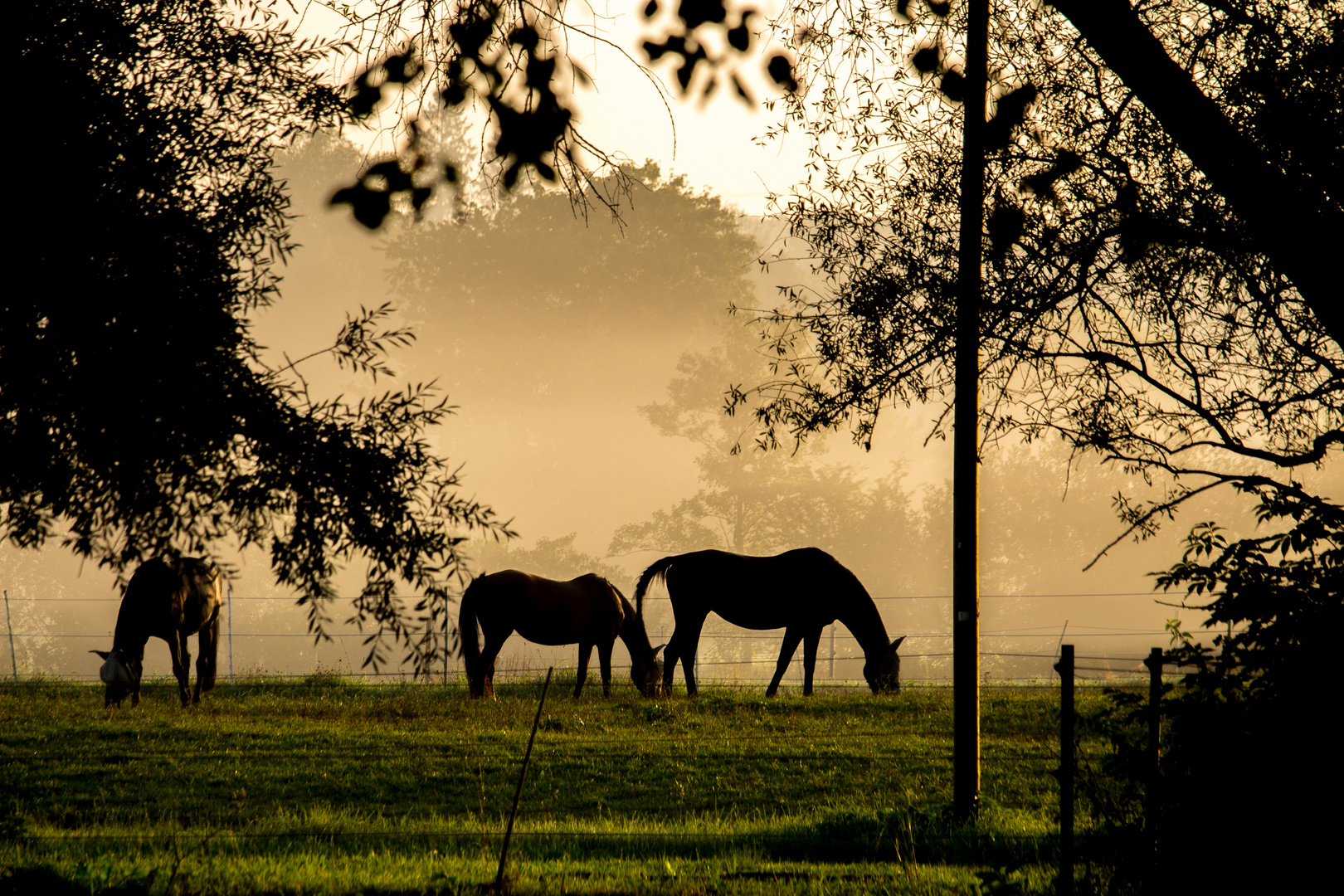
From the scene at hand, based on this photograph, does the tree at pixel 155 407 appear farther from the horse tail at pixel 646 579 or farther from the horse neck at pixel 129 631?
the horse tail at pixel 646 579

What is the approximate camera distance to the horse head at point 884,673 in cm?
1666

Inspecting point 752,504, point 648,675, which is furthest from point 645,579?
point 752,504

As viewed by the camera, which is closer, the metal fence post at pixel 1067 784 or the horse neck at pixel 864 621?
the metal fence post at pixel 1067 784

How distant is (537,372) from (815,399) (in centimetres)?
4447

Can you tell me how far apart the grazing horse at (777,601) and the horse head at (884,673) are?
14 millimetres

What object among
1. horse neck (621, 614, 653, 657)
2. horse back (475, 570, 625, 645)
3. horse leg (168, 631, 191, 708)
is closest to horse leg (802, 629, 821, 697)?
horse neck (621, 614, 653, 657)

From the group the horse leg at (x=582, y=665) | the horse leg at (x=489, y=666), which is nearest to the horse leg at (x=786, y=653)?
the horse leg at (x=582, y=665)

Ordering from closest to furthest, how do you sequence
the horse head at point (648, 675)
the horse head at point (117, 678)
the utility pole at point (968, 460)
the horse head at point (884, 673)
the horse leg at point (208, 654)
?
the utility pole at point (968, 460) → the horse head at point (117, 678) → the horse leg at point (208, 654) → the horse head at point (884, 673) → the horse head at point (648, 675)

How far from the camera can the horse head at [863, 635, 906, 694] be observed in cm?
1666

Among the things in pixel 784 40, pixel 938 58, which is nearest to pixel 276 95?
pixel 784 40

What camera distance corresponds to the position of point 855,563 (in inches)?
1769

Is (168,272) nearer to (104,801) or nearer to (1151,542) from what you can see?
(104,801)

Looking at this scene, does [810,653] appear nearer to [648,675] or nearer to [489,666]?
[648,675]

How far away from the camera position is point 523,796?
9.38 metres
